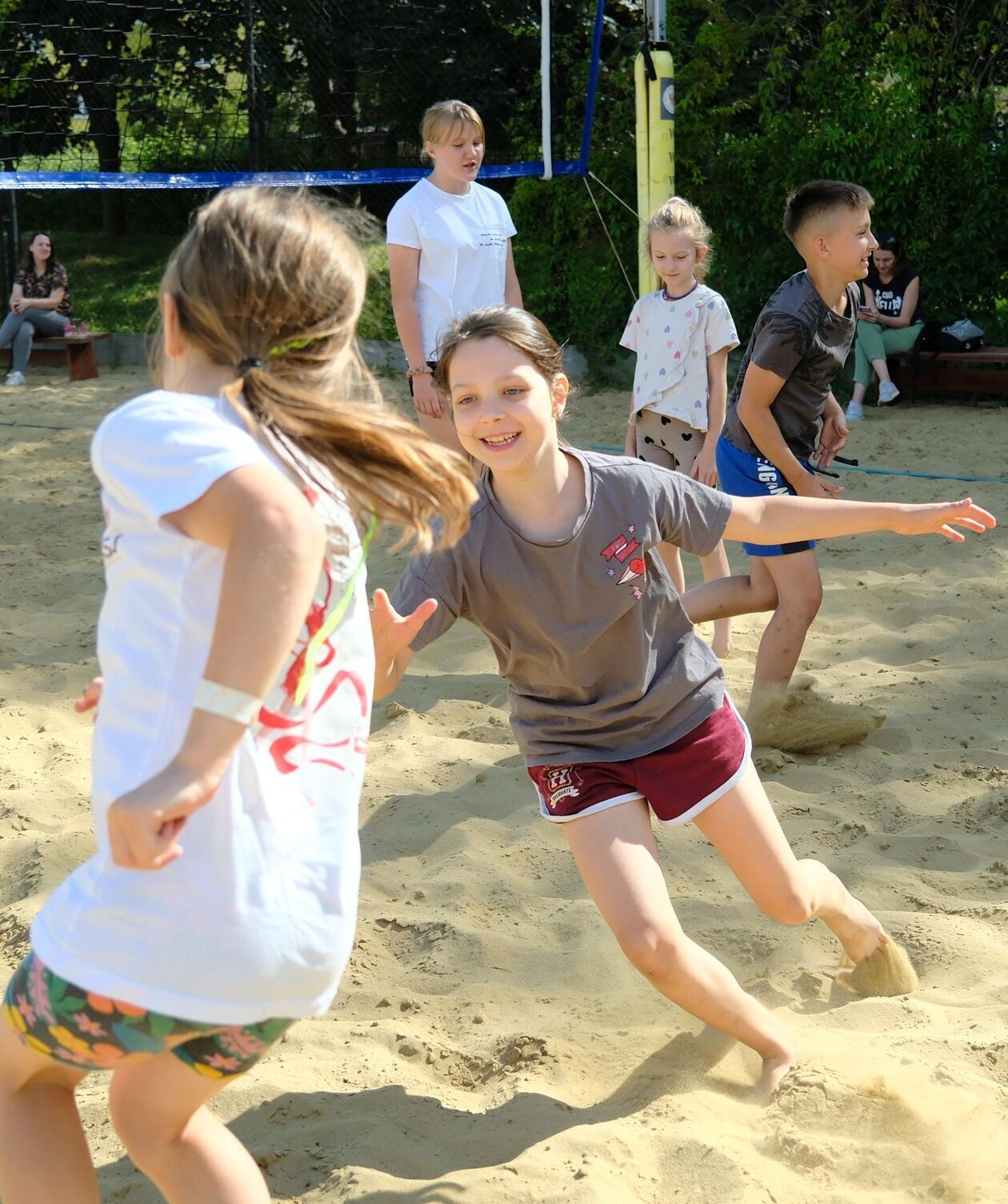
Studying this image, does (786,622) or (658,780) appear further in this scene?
(786,622)

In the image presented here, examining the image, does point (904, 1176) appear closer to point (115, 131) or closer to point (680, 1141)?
point (680, 1141)

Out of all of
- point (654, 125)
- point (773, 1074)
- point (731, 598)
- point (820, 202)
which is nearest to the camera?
point (773, 1074)

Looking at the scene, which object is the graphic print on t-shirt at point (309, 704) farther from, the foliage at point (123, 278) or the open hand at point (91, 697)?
the foliage at point (123, 278)

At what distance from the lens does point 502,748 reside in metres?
4.21

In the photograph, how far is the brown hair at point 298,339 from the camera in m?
1.61

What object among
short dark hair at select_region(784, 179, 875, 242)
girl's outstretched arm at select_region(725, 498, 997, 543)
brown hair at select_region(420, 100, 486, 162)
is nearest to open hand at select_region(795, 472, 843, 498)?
short dark hair at select_region(784, 179, 875, 242)

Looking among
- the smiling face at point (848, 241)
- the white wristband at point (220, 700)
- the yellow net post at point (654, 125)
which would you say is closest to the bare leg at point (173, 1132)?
the white wristband at point (220, 700)

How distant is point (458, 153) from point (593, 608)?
300 centimetres

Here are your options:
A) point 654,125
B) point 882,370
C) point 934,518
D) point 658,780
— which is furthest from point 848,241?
point 882,370

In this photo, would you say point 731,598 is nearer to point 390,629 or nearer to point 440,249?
point 440,249

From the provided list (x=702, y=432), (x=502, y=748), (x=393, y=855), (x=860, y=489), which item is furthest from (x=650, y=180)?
(x=393, y=855)

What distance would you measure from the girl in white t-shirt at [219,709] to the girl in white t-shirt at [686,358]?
3.29 meters

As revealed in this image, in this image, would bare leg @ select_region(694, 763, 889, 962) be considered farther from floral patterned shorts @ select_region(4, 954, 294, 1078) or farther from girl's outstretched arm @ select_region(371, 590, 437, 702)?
floral patterned shorts @ select_region(4, 954, 294, 1078)

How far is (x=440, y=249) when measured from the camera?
5.07m
